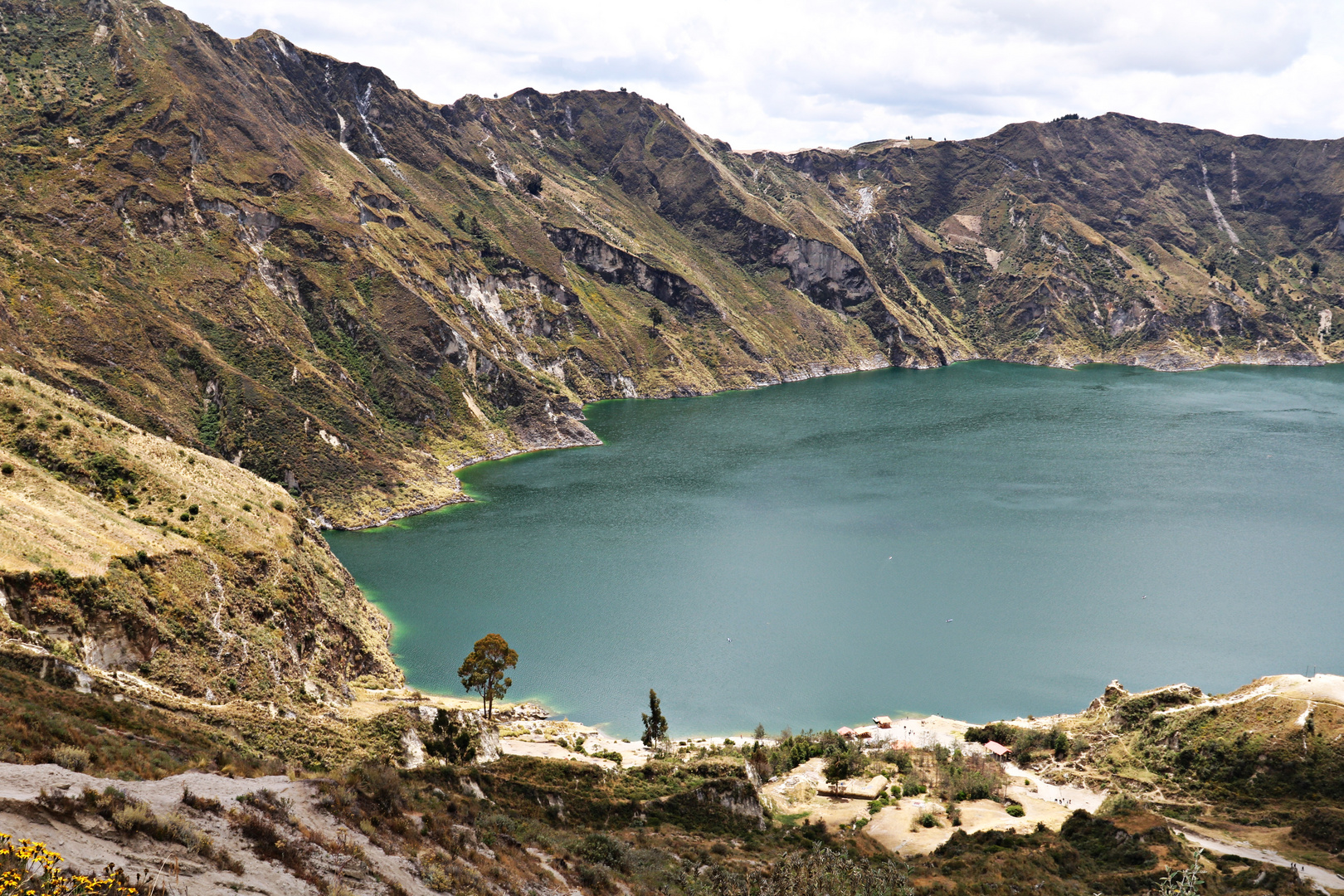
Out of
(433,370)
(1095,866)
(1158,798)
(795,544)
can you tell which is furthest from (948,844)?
(433,370)

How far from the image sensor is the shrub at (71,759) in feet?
64.8

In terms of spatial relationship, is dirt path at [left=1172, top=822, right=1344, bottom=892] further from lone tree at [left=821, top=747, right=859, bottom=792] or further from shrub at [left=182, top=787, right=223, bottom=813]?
shrub at [left=182, top=787, right=223, bottom=813]

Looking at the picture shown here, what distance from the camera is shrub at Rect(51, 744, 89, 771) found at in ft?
64.8

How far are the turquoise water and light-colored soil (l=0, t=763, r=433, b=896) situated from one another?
44.8m

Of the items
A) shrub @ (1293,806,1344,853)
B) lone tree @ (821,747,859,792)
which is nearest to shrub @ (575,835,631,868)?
lone tree @ (821,747,859,792)

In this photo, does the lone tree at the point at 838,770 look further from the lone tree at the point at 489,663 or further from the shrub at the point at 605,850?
the lone tree at the point at 489,663

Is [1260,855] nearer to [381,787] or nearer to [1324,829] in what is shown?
[1324,829]

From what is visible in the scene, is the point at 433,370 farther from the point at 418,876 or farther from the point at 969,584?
the point at 418,876

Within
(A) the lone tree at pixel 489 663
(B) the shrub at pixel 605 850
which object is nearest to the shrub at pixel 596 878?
(B) the shrub at pixel 605 850

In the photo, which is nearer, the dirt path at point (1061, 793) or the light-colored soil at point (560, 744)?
the dirt path at point (1061, 793)

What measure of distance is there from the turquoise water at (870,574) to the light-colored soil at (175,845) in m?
44.8

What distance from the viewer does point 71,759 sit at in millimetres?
19875

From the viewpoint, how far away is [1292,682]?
4969cm

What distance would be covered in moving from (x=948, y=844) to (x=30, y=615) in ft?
154
